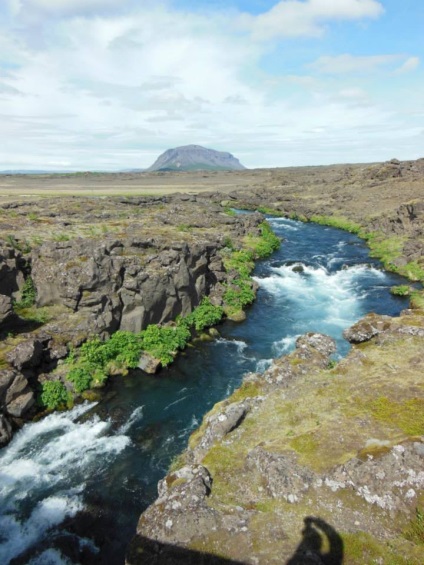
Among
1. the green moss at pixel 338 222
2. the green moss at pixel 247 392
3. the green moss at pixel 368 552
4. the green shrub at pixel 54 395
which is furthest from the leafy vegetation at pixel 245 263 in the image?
the green moss at pixel 368 552

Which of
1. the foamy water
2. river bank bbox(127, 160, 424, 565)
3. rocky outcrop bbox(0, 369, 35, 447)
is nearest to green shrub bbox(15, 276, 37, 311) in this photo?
rocky outcrop bbox(0, 369, 35, 447)

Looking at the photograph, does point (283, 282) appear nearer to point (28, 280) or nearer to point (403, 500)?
point (28, 280)

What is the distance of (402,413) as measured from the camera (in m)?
20.5

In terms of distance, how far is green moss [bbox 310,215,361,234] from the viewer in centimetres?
9631

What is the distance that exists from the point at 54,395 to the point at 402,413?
23847 millimetres

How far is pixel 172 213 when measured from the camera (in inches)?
3797

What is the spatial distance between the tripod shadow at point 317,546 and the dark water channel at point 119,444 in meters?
9.36

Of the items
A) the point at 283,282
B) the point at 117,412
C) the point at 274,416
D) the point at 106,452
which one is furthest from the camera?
the point at 283,282

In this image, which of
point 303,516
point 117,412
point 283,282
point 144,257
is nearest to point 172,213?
point 283,282

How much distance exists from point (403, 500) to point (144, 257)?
3408 centimetres

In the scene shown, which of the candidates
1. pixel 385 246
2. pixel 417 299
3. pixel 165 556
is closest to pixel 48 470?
pixel 165 556

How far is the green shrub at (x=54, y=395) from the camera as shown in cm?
2912

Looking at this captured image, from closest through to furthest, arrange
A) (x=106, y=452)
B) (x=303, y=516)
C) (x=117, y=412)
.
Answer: (x=303, y=516)
(x=106, y=452)
(x=117, y=412)

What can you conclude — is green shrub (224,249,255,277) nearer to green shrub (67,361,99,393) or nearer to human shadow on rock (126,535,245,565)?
green shrub (67,361,99,393)
